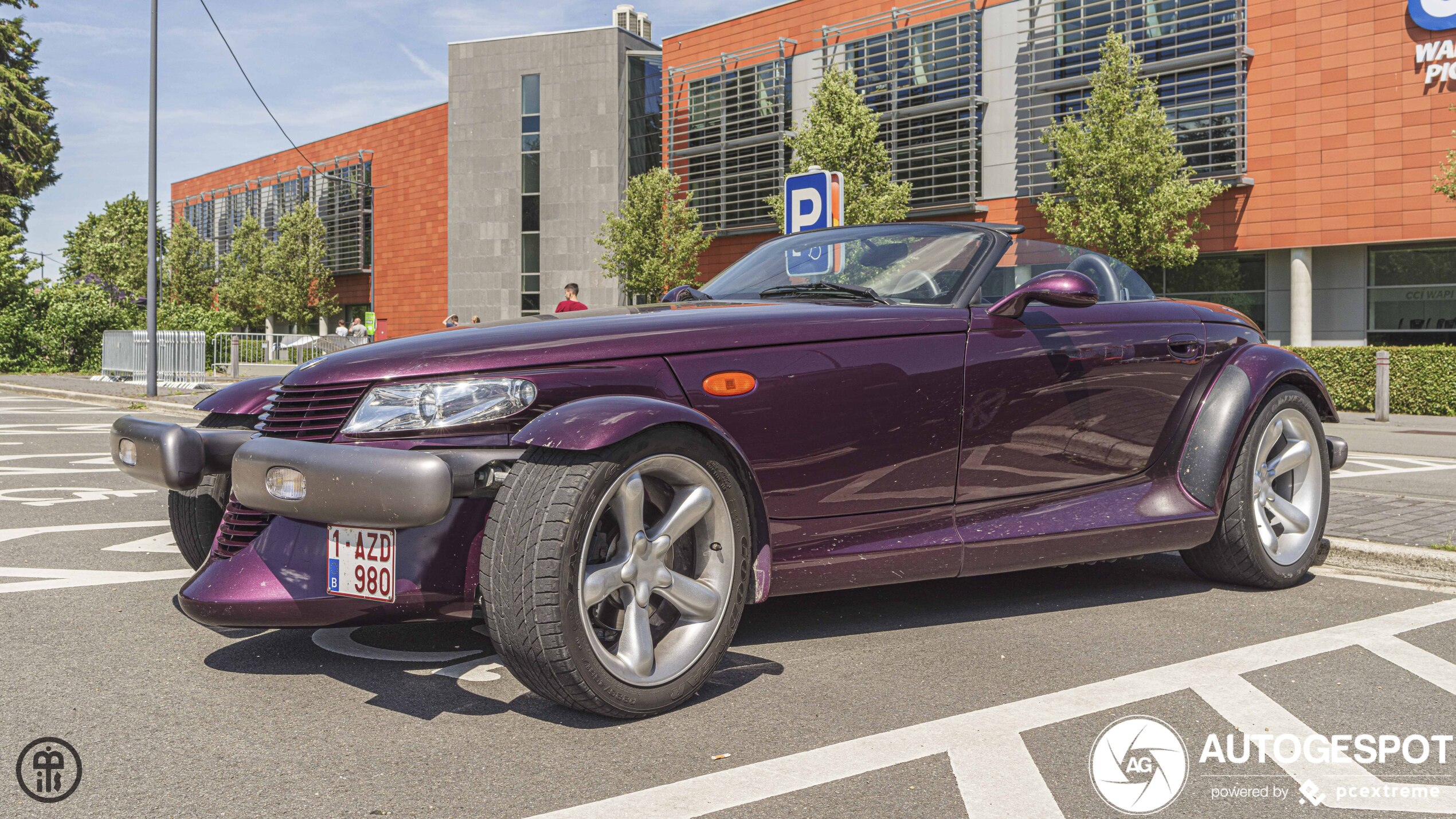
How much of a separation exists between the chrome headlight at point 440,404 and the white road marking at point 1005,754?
107cm

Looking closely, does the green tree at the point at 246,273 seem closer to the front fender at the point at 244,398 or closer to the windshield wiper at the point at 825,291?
the front fender at the point at 244,398

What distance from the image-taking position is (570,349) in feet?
10.5

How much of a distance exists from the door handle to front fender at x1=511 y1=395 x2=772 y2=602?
2.18 metres

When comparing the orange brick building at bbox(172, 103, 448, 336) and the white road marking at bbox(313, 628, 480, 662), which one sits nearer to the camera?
the white road marking at bbox(313, 628, 480, 662)

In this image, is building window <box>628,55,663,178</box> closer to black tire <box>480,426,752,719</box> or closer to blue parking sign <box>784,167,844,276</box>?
blue parking sign <box>784,167,844,276</box>

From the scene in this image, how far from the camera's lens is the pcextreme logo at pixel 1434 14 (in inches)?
819

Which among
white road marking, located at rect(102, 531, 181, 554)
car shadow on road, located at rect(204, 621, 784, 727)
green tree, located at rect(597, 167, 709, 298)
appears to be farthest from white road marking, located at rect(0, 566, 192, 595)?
green tree, located at rect(597, 167, 709, 298)

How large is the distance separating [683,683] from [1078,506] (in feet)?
5.97

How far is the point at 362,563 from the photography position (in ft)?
9.64

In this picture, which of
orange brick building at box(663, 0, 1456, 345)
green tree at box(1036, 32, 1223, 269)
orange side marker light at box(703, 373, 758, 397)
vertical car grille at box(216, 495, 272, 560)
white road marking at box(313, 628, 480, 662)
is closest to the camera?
vertical car grille at box(216, 495, 272, 560)

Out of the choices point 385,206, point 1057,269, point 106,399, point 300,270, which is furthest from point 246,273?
point 1057,269

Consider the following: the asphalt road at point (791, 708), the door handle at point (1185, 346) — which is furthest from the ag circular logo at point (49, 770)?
the door handle at point (1185, 346)

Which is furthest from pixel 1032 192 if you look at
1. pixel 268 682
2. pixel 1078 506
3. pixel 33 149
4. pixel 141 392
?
pixel 33 149

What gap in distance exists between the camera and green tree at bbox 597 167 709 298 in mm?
32719
